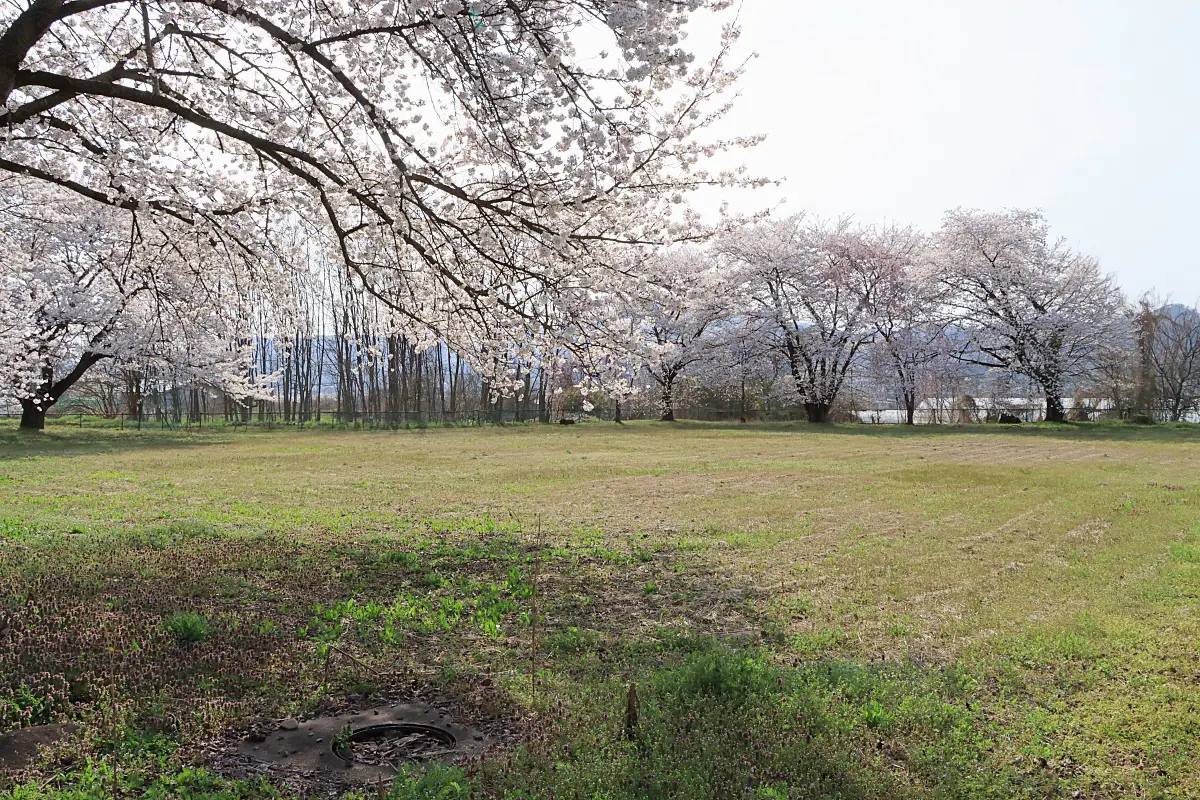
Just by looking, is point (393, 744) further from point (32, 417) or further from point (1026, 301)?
point (1026, 301)

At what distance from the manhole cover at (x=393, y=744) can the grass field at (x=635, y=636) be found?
23cm

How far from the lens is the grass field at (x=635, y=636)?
3145 millimetres

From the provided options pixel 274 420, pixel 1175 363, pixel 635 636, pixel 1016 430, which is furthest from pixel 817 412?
pixel 635 636

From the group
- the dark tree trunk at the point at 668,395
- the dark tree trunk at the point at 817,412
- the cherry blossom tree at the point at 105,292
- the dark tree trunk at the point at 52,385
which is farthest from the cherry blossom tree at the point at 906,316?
the dark tree trunk at the point at 52,385

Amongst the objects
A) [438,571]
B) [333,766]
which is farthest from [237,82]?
[333,766]

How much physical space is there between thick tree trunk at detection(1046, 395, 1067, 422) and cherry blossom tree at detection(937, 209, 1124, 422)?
0.14ft

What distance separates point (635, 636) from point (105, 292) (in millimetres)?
24223

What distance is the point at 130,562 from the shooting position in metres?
6.47

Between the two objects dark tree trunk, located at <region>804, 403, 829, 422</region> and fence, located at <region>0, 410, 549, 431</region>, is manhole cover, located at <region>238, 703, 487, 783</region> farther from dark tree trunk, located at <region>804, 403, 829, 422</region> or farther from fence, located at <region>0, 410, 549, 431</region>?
dark tree trunk, located at <region>804, 403, 829, 422</region>

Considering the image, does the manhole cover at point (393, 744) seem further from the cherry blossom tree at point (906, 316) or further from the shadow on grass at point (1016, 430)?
the cherry blossom tree at point (906, 316)

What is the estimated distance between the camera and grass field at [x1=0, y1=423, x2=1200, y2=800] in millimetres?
3145

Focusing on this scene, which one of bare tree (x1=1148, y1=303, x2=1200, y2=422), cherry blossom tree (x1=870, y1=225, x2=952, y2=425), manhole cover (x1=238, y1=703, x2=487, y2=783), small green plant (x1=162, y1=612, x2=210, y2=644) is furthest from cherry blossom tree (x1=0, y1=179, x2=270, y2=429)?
bare tree (x1=1148, y1=303, x2=1200, y2=422)

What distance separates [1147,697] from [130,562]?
7.46 metres

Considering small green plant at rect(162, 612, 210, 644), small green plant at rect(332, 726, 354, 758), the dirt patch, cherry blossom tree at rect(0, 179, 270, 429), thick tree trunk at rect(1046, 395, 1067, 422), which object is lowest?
small green plant at rect(332, 726, 354, 758)
